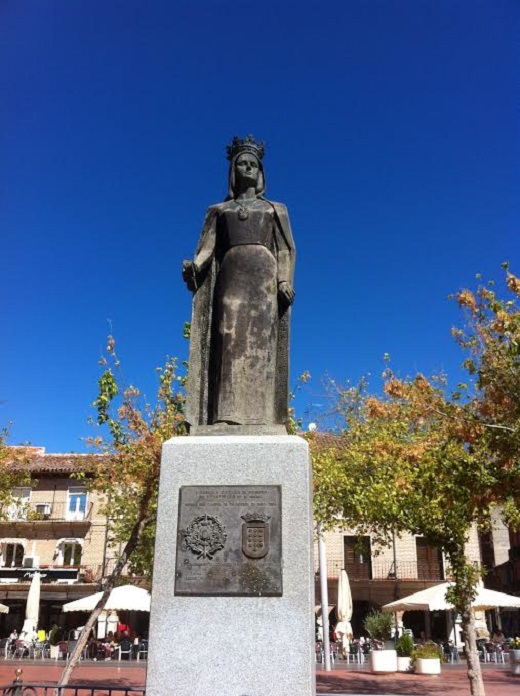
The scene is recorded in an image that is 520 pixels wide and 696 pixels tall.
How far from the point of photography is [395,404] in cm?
2183

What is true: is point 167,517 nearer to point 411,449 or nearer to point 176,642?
point 176,642

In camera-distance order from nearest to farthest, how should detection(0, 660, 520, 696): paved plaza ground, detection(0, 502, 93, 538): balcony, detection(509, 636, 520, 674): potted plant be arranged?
detection(0, 660, 520, 696): paved plaza ground < detection(509, 636, 520, 674): potted plant < detection(0, 502, 93, 538): balcony

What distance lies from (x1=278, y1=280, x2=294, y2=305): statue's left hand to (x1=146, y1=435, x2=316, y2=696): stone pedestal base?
4.68 ft

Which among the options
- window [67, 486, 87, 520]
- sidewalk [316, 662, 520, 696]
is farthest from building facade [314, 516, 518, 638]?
window [67, 486, 87, 520]

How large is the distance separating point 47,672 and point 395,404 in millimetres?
14069

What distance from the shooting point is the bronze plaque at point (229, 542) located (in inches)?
190

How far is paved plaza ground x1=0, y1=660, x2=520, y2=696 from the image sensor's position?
1733 cm

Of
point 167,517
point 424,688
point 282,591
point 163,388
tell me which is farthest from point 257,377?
point 424,688

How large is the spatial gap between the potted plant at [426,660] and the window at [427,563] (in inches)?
717

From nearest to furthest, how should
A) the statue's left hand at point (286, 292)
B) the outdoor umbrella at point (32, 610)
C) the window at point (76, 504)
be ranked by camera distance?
the statue's left hand at point (286, 292)
the outdoor umbrella at point (32, 610)
the window at point (76, 504)

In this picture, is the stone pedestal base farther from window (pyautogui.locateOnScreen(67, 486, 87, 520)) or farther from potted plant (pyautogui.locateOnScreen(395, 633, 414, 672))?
window (pyautogui.locateOnScreen(67, 486, 87, 520))

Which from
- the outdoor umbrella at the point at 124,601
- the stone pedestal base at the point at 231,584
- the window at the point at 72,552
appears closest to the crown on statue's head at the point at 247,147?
the stone pedestal base at the point at 231,584

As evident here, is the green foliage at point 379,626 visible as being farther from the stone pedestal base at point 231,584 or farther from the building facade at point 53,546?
the stone pedestal base at point 231,584

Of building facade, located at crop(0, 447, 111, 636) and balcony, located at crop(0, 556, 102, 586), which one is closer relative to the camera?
building facade, located at crop(0, 447, 111, 636)
